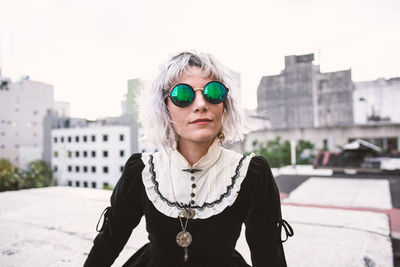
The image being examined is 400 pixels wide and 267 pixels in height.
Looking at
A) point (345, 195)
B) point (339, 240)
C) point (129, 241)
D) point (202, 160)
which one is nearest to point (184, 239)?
point (202, 160)

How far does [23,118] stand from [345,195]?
47868 mm

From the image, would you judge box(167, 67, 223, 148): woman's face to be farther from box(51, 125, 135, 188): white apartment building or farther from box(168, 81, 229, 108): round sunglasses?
box(51, 125, 135, 188): white apartment building

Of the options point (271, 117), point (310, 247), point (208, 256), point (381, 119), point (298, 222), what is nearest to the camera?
point (208, 256)

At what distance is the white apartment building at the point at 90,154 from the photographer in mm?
35616

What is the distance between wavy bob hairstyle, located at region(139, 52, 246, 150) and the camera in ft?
3.94

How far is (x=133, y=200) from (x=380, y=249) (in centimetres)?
249

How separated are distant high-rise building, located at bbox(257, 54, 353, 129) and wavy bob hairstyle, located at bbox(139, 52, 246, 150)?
90.3ft

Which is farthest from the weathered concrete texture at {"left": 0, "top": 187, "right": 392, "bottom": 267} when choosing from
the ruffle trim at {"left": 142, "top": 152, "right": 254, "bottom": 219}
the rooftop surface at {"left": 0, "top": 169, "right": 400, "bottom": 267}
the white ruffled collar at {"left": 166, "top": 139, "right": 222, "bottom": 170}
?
the white ruffled collar at {"left": 166, "top": 139, "right": 222, "bottom": 170}

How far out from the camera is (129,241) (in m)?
2.83

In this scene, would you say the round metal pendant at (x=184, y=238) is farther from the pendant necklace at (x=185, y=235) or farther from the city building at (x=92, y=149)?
the city building at (x=92, y=149)

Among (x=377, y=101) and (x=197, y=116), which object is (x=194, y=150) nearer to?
(x=197, y=116)

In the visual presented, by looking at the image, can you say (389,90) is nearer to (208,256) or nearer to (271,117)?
(271,117)

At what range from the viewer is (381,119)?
26.5m

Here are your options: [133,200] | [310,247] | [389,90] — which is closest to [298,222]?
[310,247]
